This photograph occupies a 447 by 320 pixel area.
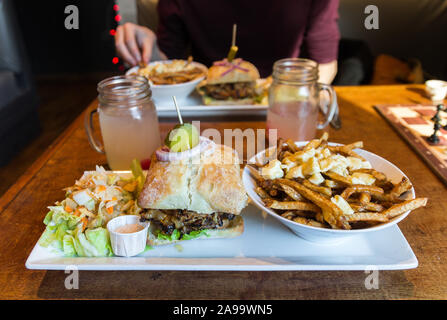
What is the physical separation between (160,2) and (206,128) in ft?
5.67

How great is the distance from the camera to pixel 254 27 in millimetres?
3092

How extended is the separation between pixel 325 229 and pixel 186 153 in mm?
557

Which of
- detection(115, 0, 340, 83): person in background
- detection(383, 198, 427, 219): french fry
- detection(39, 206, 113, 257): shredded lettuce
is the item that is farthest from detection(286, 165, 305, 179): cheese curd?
detection(115, 0, 340, 83): person in background

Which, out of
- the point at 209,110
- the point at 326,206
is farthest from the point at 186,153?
the point at 209,110

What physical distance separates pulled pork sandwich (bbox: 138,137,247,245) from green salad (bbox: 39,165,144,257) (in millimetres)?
137

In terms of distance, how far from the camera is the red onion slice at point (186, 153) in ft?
4.14

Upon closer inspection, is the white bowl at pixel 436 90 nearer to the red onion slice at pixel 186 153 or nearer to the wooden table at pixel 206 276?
the wooden table at pixel 206 276

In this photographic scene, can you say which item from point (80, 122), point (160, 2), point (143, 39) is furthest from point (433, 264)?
point (160, 2)

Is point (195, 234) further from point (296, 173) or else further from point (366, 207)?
point (366, 207)

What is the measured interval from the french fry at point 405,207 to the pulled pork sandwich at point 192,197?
0.48 metres

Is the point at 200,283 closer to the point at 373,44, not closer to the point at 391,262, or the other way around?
the point at 391,262

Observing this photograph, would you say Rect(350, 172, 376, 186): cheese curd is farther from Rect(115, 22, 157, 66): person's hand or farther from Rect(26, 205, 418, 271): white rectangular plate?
Rect(115, 22, 157, 66): person's hand
